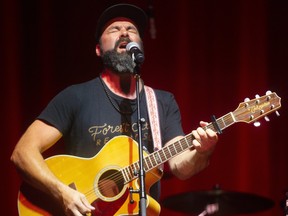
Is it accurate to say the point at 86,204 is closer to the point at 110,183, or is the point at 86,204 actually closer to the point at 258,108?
the point at 110,183

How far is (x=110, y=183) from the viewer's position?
3.65 meters

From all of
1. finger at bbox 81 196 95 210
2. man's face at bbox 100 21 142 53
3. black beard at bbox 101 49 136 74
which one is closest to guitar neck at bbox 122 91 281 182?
finger at bbox 81 196 95 210

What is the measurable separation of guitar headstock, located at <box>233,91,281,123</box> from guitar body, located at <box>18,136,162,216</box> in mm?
610

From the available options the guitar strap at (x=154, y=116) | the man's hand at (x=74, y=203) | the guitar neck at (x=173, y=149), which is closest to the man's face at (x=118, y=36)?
the guitar strap at (x=154, y=116)

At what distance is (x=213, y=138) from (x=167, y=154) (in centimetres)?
33

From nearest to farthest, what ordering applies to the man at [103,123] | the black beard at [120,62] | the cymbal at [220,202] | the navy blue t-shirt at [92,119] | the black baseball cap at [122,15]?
the man at [103,123] → the navy blue t-shirt at [92,119] → the black beard at [120,62] → the black baseball cap at [122,15] → the cymbal at [220,202]

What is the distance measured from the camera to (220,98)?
498 cm

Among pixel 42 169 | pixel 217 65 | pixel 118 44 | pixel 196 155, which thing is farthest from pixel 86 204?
pixel 217 65

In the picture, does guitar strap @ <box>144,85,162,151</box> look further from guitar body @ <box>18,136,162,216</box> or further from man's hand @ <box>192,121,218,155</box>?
man's hand @ <box>192,121,218,155</box>

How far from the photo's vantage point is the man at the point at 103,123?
3584 mm

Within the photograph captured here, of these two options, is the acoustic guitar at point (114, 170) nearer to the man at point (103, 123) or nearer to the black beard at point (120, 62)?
the man at point (103, 123)

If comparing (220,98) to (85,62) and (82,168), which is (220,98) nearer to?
(85,62)

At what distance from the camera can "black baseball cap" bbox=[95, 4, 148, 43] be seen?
4.07m

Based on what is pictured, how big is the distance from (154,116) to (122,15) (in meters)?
0.75
